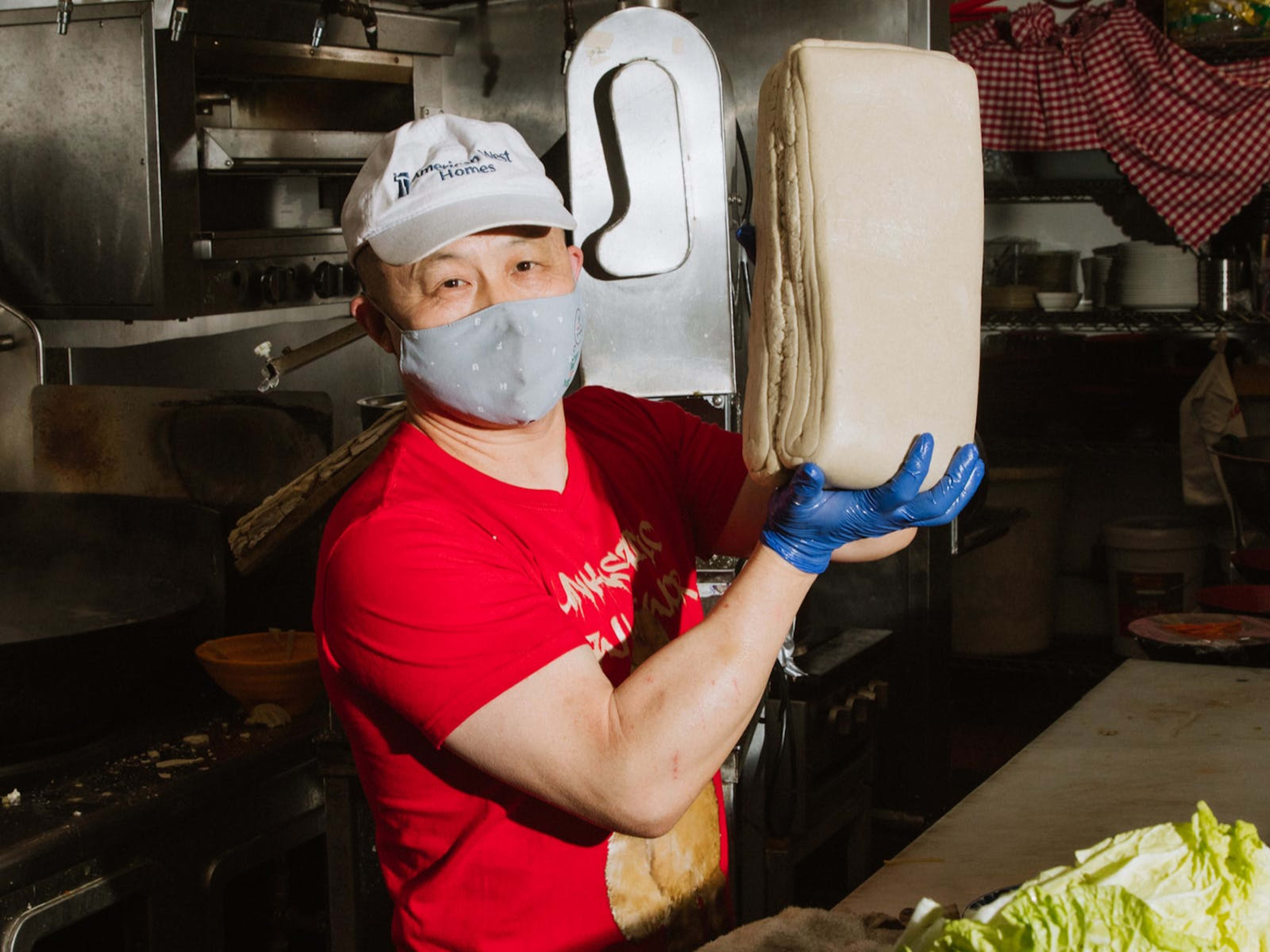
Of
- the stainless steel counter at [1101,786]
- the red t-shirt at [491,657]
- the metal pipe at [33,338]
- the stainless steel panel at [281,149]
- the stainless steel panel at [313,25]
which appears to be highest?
the stainless steel panel at [313,25]

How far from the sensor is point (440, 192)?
4.69ft

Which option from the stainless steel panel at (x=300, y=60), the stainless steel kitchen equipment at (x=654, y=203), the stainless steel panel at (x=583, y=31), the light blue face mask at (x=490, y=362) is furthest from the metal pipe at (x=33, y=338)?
the light blue face mask at (x=490, y=362)

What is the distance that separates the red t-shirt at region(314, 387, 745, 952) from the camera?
4.21 feet

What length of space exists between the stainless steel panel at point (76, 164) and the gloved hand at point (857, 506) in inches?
91.8

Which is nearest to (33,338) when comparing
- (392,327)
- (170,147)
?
(170,147)

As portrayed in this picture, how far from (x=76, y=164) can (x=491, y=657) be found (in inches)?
102

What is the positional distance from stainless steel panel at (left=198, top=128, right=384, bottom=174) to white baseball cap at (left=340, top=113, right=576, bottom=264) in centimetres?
185

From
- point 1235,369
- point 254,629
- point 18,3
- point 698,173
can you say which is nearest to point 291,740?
point 254,629

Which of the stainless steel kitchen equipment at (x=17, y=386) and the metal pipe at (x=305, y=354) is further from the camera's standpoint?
the stainless steel kitchen equipment at (x=17, y=386)

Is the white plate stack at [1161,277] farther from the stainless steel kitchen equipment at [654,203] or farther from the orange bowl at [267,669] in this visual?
the orange bowl at [267,669]

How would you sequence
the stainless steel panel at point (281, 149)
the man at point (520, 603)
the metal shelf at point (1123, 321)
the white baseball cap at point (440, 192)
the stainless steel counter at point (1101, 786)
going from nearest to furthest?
the man at point (520, 603) < the white baseball cap at point (440, 192) < the stainless steel counter at point (1101, 786) < the stainless steel panel at point (281, 149) < the metal shelf at point (1123, 321)

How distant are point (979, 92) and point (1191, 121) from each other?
70 cm

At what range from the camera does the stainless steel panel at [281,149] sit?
3297 millimetres

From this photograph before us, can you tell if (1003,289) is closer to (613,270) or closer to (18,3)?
(613,270)
